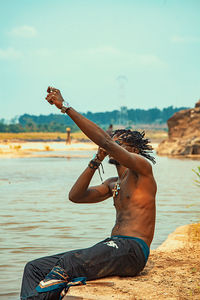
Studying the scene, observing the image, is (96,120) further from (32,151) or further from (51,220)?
(51,220)

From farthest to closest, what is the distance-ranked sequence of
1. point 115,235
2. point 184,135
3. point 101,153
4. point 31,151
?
1. point 31,151
2. point 184,135
3. point 101,153
4. point 115,235

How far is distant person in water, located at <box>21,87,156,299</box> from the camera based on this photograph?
4.07 meters

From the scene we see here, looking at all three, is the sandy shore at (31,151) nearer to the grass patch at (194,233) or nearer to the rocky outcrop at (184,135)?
the rocky outcrop at (184,135)

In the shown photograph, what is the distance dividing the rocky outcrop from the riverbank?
107 ft

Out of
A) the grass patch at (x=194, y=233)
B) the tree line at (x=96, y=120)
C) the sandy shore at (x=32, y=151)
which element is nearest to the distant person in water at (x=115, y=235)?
the grass patch at (x=194, y=233)

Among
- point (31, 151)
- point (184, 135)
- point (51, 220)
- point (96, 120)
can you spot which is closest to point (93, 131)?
point (51, 220)

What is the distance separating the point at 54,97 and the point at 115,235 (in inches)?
48.5

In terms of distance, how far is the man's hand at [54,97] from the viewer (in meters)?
4.10

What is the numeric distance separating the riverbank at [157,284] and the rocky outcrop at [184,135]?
3250cm

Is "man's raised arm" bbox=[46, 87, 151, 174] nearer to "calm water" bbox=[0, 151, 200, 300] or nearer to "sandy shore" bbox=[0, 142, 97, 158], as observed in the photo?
"calm water" bbox=[0, 151, 200, 300]

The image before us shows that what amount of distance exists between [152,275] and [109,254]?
591 millimetres

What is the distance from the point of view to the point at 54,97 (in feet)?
13.5

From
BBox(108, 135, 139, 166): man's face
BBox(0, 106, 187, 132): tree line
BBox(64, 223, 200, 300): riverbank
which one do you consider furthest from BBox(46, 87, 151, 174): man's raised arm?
BBox(0, 106, 187, 132): tree line

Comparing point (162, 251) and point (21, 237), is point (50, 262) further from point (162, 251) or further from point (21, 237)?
point (21, 237)
